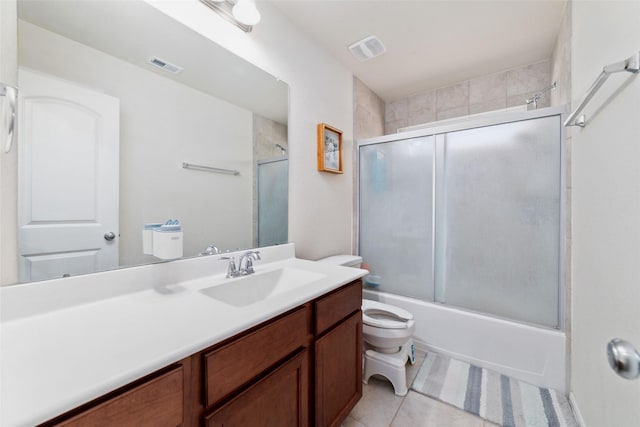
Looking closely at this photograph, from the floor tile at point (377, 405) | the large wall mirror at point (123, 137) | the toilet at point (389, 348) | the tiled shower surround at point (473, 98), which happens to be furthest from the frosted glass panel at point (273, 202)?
the tiled shower surround at point (473, 98)

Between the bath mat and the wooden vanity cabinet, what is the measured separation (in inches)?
24.8

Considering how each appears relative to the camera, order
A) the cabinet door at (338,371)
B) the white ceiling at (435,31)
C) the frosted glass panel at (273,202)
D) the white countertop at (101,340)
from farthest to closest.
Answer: the white ceiling at (435,31) → the frosted glass panel at (273,202) → the cabinet door at (338,371) → the white countertop at (101,340)

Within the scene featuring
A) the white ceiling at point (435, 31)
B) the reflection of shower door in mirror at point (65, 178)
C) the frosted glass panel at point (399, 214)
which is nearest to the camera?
the reflection of shower door in mirror at point (65, 178)

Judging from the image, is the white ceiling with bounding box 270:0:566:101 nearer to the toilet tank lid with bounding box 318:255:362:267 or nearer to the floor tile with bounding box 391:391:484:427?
the toilet tank lid with bounding box 318:255:362:267

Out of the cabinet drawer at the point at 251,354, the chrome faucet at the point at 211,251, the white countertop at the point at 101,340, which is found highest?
the chrome faucet at the point at 211,251

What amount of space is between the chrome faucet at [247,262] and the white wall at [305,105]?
1.33ft

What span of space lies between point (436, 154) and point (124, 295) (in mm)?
2156

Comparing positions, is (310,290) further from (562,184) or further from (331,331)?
(562,184)

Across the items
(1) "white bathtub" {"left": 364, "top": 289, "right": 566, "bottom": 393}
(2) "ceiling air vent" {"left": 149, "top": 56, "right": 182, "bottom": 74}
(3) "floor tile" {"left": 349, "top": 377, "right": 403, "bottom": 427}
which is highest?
(2) "ceiling air vent" {"left": 149, "top": 56, "right": 182, "bottom": 74}

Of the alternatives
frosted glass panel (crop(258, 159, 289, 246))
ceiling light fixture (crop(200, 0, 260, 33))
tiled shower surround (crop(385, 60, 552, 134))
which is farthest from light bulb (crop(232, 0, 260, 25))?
tiled shower surround (crop(385, 60, 552, 134))

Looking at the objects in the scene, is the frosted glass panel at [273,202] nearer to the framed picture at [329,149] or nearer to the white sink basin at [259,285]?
the white sink basin at [259,285]

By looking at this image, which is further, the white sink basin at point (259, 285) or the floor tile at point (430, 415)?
the floor tile at point (430, 415)

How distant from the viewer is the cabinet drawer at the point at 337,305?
104 cm

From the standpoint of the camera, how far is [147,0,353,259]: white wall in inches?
54.6
